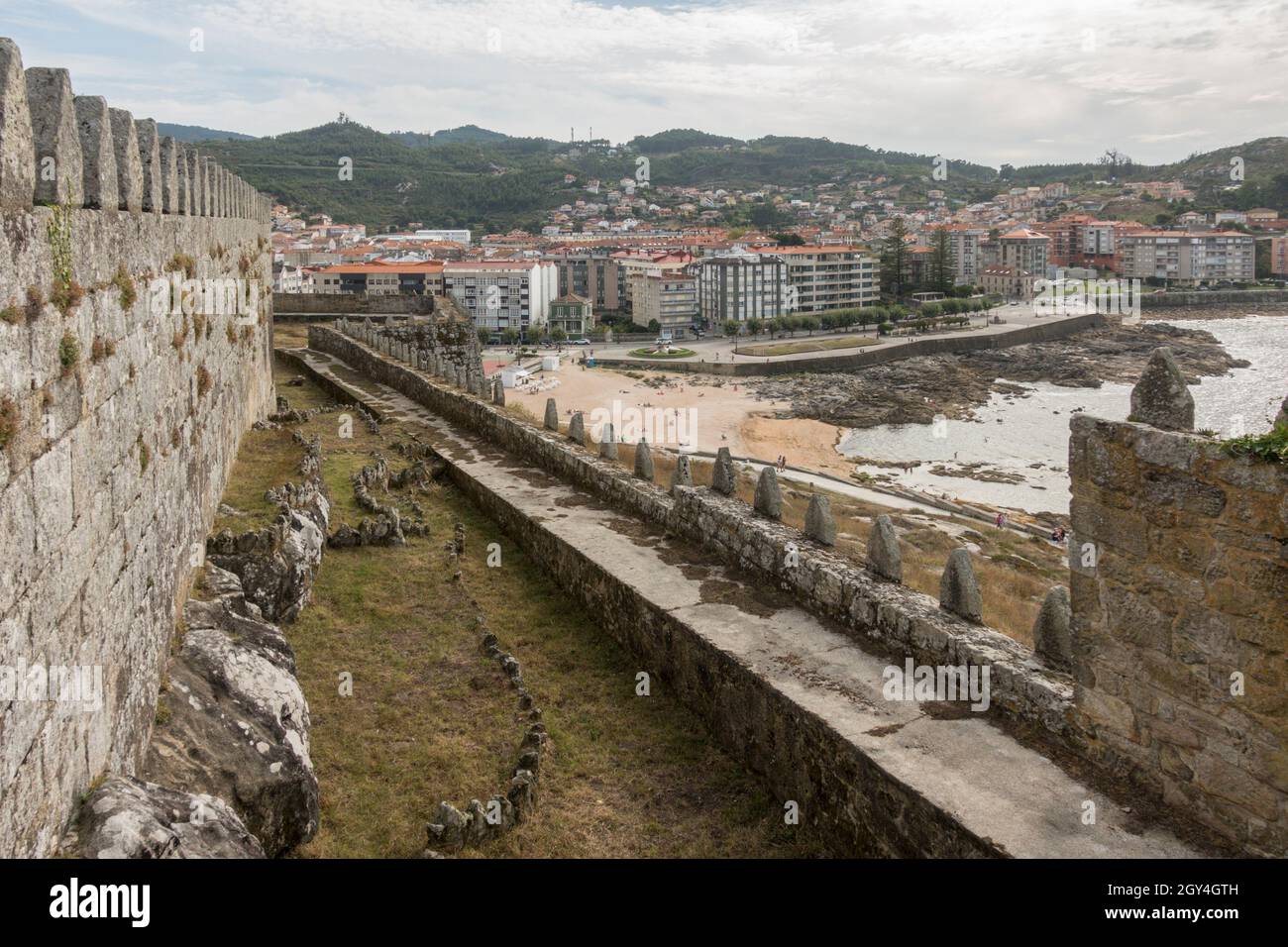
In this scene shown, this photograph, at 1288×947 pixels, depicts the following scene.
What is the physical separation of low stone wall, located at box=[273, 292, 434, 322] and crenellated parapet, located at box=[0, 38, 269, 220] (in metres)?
36.5

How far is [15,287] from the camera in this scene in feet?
13.3

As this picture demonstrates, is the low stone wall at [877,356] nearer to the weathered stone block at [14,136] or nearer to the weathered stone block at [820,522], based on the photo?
the weathered stone block at [820,522]

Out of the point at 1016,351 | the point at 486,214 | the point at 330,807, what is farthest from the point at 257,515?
the point at 486,214

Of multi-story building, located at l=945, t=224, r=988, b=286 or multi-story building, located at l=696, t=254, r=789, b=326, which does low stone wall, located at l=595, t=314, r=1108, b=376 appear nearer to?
multi-story building, located at l=696, t=254, r=789, b=326

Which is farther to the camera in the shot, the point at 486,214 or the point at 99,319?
the point at 486,214

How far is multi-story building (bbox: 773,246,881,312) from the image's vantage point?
106688 mm

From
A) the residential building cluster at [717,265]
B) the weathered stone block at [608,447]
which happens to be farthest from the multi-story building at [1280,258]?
the weathered stone block at [608,447]

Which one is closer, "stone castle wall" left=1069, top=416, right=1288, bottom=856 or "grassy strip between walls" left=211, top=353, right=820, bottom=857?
"stone castle wall" left=1069, top=416, right=1288, bottom=856

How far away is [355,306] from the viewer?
44.5 m

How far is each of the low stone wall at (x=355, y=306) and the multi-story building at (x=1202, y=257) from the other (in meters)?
103

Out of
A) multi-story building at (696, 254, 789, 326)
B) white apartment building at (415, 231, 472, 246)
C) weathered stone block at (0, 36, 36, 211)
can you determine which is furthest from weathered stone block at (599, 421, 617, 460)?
white apartment building at (415, 231, 472, 246)

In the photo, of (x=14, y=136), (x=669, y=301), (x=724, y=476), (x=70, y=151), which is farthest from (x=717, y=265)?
(x=14, y=136)
